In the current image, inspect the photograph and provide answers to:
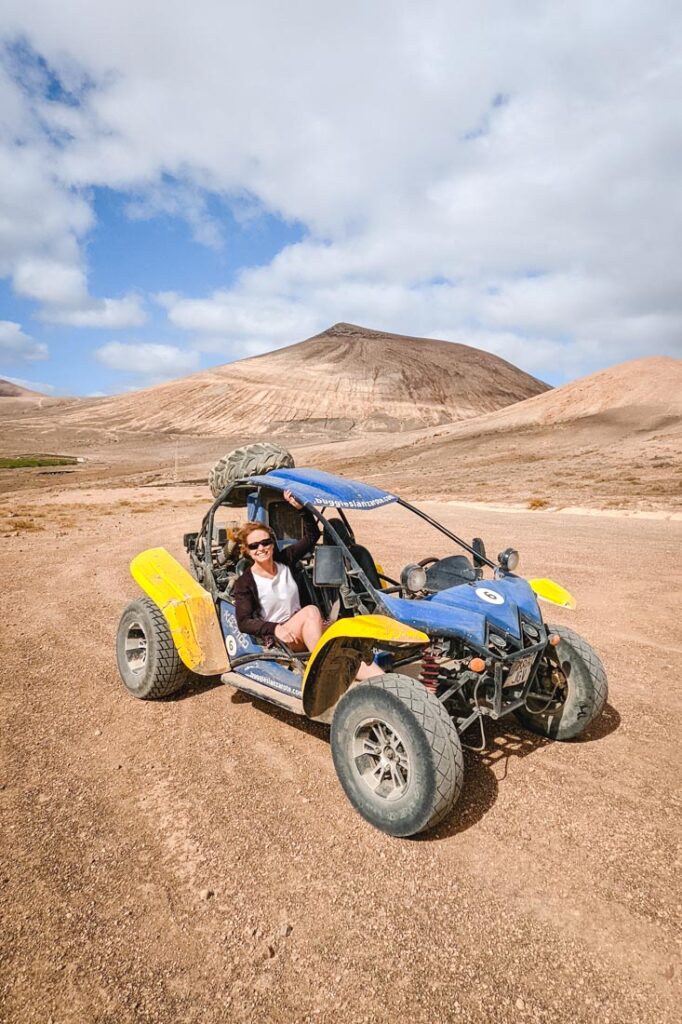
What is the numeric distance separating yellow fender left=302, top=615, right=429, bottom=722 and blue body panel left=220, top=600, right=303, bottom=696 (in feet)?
A: 0.78

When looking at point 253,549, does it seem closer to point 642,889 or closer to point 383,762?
point 383,762

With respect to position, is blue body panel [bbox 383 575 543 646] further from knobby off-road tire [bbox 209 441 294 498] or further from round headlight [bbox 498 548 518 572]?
knobby off-road tire [bbox 209 441 294 498]

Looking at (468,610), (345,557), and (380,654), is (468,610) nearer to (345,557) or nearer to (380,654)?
(380,654)

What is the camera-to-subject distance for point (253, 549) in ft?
13.5

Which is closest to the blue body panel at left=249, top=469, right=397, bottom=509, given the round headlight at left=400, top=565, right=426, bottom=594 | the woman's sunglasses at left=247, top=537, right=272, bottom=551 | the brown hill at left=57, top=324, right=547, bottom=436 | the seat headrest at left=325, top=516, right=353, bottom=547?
the seat headrest at left=325, top=516, right=353, bottom=547

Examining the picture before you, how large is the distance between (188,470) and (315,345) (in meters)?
81.2

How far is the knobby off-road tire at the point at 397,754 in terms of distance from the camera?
2.92 meters

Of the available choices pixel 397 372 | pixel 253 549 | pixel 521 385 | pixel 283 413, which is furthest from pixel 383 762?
pixel 521 385

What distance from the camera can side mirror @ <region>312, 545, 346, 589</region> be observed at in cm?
358

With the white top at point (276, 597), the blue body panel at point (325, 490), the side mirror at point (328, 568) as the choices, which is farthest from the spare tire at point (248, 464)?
the side mirror at point (328, 568)

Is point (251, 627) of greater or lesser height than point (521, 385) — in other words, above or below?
below

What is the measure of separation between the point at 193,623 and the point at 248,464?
7.37ft

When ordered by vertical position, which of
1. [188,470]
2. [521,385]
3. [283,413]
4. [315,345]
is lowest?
[188,470]

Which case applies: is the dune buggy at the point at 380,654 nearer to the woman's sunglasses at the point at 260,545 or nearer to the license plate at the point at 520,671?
the license plate at the point at 520,671
